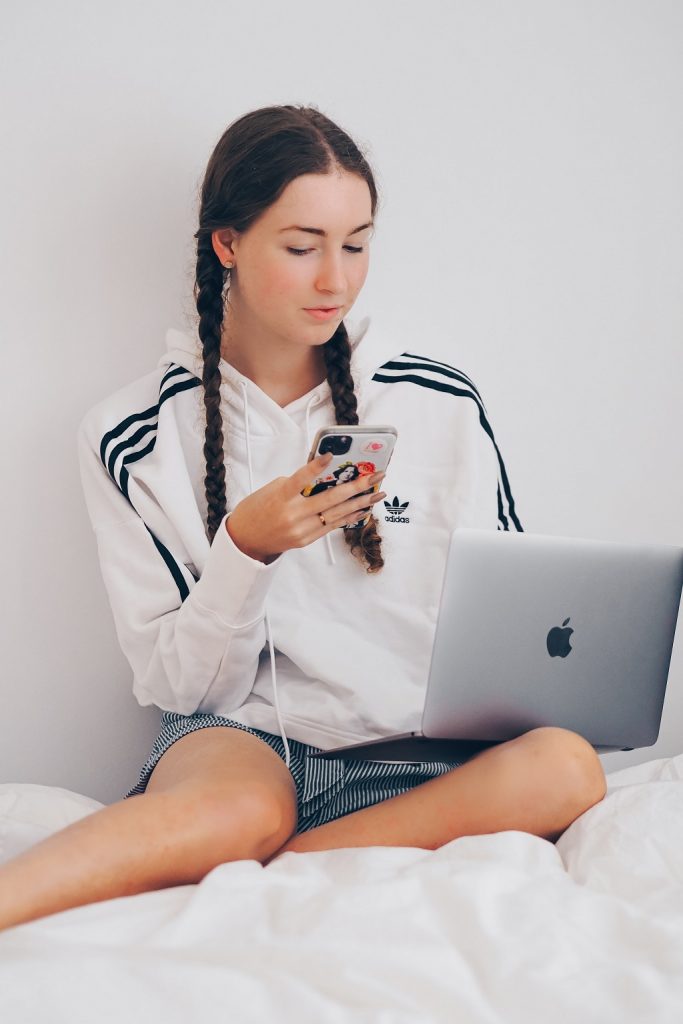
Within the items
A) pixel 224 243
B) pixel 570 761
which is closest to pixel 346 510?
pixel 570 761

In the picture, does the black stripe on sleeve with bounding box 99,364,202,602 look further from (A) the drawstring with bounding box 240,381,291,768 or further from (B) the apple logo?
(B) the apple logo

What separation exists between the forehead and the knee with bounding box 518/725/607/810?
0.69 metres

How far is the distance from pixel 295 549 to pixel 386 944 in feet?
2.37

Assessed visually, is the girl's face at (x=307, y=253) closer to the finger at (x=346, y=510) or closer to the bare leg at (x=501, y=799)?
the finger at (x=346, y=510)

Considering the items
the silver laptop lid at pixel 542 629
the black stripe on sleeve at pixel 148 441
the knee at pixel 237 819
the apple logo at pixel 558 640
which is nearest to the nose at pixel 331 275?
the black stripe on sleeve at pixel 148 441

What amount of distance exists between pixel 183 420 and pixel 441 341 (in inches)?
19.6

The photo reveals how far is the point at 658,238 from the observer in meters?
1.74

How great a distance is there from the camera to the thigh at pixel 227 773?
102 centimetres

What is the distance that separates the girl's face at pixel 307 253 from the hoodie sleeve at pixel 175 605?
1.03 ft

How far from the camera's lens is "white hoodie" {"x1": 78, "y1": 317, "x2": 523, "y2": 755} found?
1.33 metres

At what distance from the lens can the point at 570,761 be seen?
1.03 meters

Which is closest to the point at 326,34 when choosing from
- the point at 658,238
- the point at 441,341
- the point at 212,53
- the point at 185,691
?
the point at 212,53

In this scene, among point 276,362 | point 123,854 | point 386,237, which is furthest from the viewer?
point 386,237

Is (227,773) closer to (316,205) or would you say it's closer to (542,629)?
(542,629)
